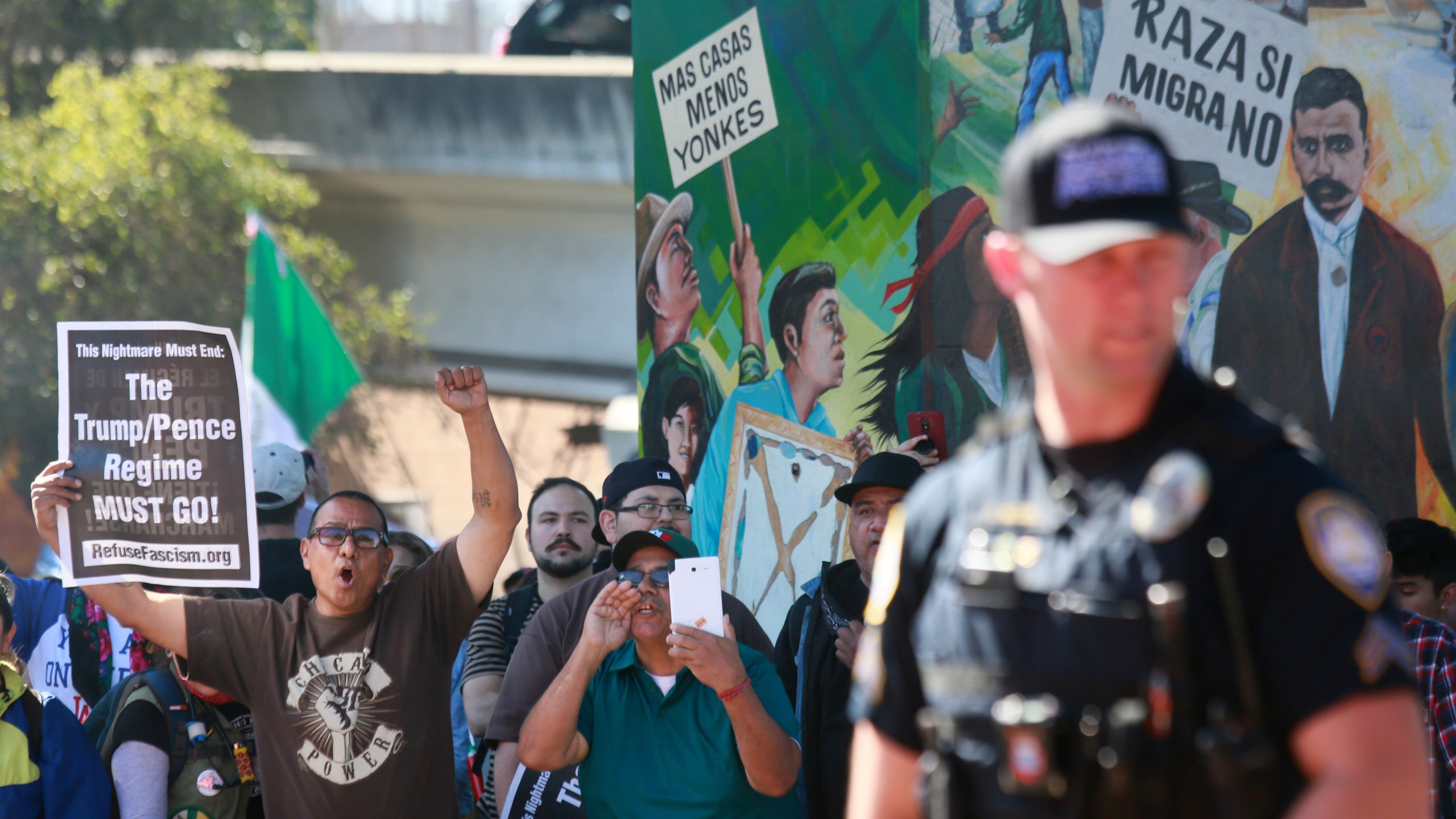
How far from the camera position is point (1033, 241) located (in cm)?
191

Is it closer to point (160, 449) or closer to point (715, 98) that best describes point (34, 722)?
point (160, 449)

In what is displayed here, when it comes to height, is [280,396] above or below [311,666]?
above

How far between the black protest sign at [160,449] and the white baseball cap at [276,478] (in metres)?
1.20

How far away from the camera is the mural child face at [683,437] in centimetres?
744

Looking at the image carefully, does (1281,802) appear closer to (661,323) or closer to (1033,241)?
(1033,241)

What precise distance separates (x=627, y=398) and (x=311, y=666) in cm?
1217

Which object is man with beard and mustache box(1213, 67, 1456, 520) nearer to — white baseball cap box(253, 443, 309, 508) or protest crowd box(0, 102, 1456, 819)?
protest crowd box(0, 102, 1456, 819)

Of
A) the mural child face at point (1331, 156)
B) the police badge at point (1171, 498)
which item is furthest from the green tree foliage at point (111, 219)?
the police badge at point (1171, 498)

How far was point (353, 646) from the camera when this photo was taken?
14.9 ft

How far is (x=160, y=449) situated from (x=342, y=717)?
3.31 feet

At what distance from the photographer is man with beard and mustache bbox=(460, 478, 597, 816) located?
566 centimetres

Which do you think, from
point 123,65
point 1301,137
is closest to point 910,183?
point 1301,137

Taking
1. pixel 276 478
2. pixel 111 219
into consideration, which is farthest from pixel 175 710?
pixel 111 219

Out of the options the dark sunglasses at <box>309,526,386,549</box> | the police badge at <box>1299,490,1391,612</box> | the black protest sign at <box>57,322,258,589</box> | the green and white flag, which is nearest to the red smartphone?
the dark sunglasses at <box>309,526,386,549</box>
